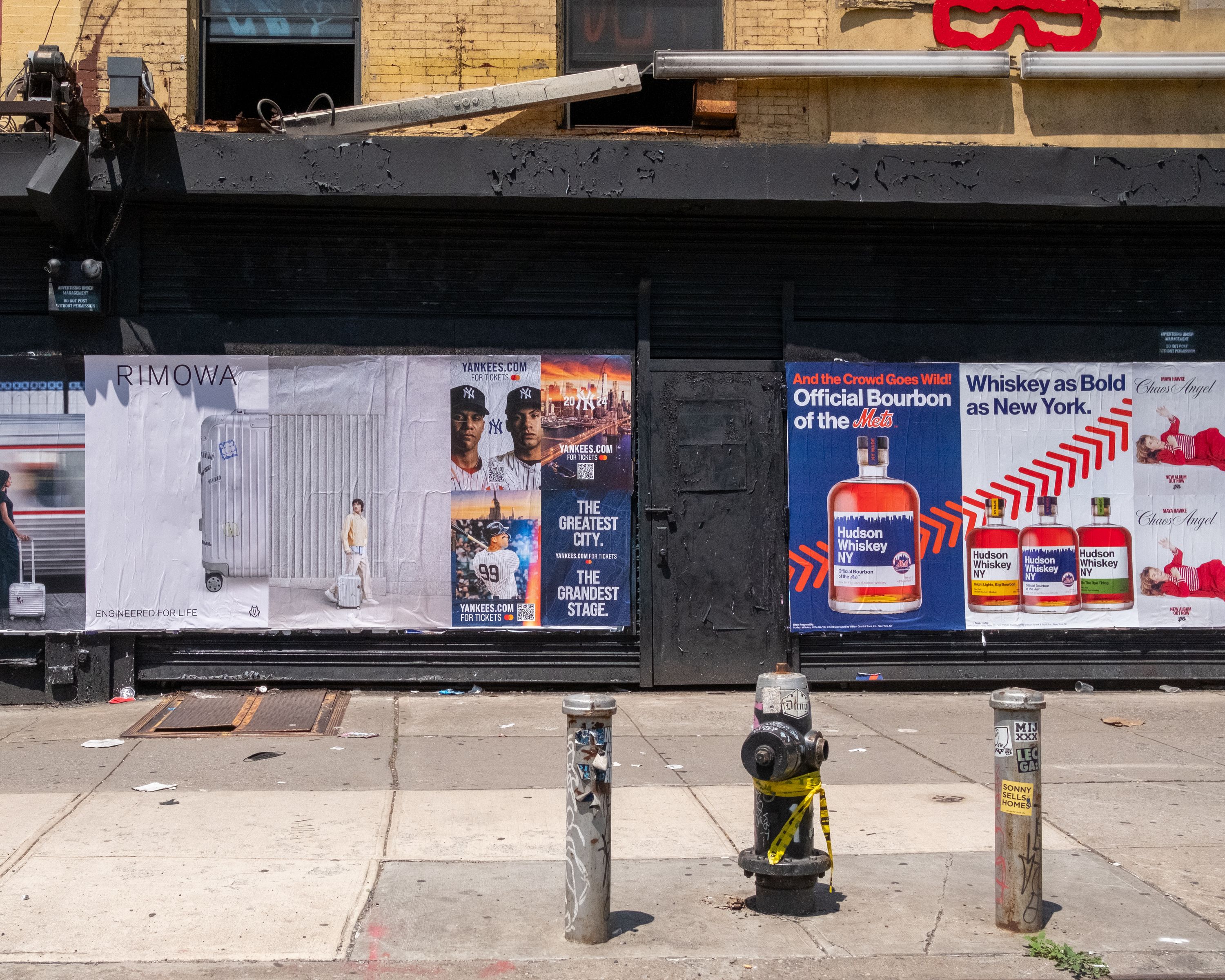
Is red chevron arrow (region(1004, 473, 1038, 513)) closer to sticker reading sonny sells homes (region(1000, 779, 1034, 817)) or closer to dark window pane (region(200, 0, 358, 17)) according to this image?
sticker reading sonny sells homes (region(1000, 779, 1034, 817))

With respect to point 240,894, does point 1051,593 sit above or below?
above

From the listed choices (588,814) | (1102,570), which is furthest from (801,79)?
(588,814)

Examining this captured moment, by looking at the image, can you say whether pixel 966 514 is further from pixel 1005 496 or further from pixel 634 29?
pixel 634 29

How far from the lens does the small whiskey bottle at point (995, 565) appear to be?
10.4 m

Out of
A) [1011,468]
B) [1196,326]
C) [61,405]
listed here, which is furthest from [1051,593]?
[61,405]

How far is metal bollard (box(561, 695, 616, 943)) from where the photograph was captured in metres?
4.62

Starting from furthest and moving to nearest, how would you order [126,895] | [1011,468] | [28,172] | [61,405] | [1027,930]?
[1011,468] < [61,405] < [28,172] < [126,895] < [1027,930]

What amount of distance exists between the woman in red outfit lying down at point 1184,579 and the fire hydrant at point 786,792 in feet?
22.4

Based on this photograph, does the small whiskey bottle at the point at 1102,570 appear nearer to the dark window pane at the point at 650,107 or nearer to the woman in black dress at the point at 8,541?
the dark window pane at the point at 650,107

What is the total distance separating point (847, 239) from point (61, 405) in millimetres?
6972

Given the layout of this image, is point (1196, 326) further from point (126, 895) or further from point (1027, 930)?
point (126, 895)

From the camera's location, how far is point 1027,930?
484cm

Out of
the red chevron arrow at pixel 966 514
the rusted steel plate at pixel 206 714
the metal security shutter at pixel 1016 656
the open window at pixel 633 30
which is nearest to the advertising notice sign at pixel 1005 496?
the red chevron arrow at pixel 966 514

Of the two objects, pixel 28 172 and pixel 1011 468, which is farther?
pixel 1011 468
